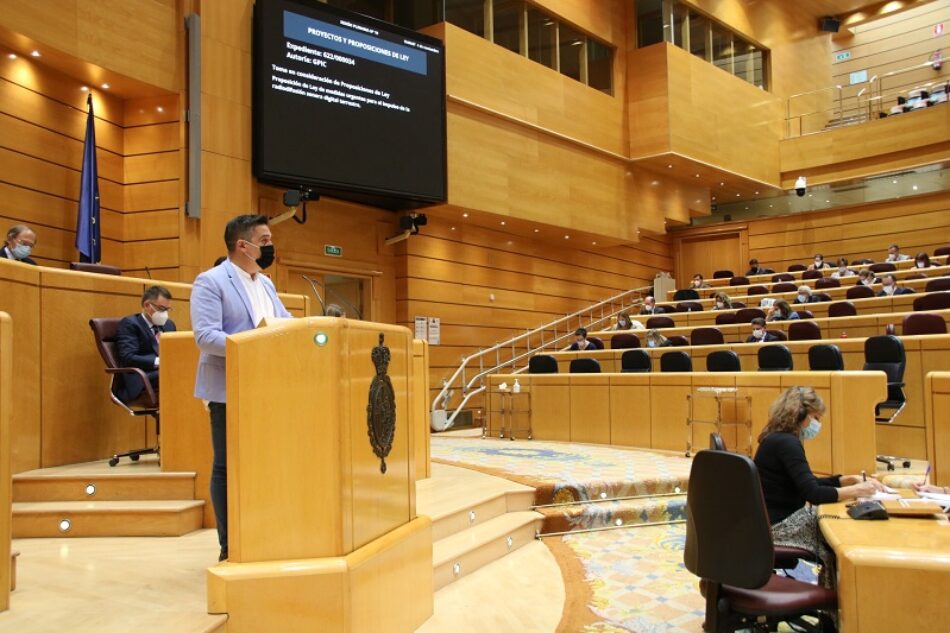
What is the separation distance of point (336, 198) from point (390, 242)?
1.12m

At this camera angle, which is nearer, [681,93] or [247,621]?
[247,621]

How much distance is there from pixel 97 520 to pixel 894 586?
3117 mm

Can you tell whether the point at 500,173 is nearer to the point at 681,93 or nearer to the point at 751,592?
the point at 681,93

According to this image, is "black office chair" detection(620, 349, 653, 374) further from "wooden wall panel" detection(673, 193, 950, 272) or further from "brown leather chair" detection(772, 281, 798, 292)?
"wooden wall panel" detection(673, 193, 950, 272)

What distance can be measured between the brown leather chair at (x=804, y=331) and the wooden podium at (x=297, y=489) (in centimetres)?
668

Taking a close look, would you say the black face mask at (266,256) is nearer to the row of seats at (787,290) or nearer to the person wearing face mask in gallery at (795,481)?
the person wearing face mask in gallery at (795,481)

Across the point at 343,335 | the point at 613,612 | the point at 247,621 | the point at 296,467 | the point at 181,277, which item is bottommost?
the point at 613,612

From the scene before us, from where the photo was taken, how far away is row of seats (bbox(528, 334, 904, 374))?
6457 mm

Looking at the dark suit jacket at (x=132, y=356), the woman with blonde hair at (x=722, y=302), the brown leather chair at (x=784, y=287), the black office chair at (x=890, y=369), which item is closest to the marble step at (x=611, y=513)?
the black office chair at (x=890, y=369)

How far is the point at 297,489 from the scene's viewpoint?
253 centimetres

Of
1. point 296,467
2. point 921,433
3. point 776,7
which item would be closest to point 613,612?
point 296,467

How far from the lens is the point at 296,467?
2.53 metres

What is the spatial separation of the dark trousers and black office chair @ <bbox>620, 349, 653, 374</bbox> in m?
5.82

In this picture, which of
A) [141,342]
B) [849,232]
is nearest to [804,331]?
[141,342]
